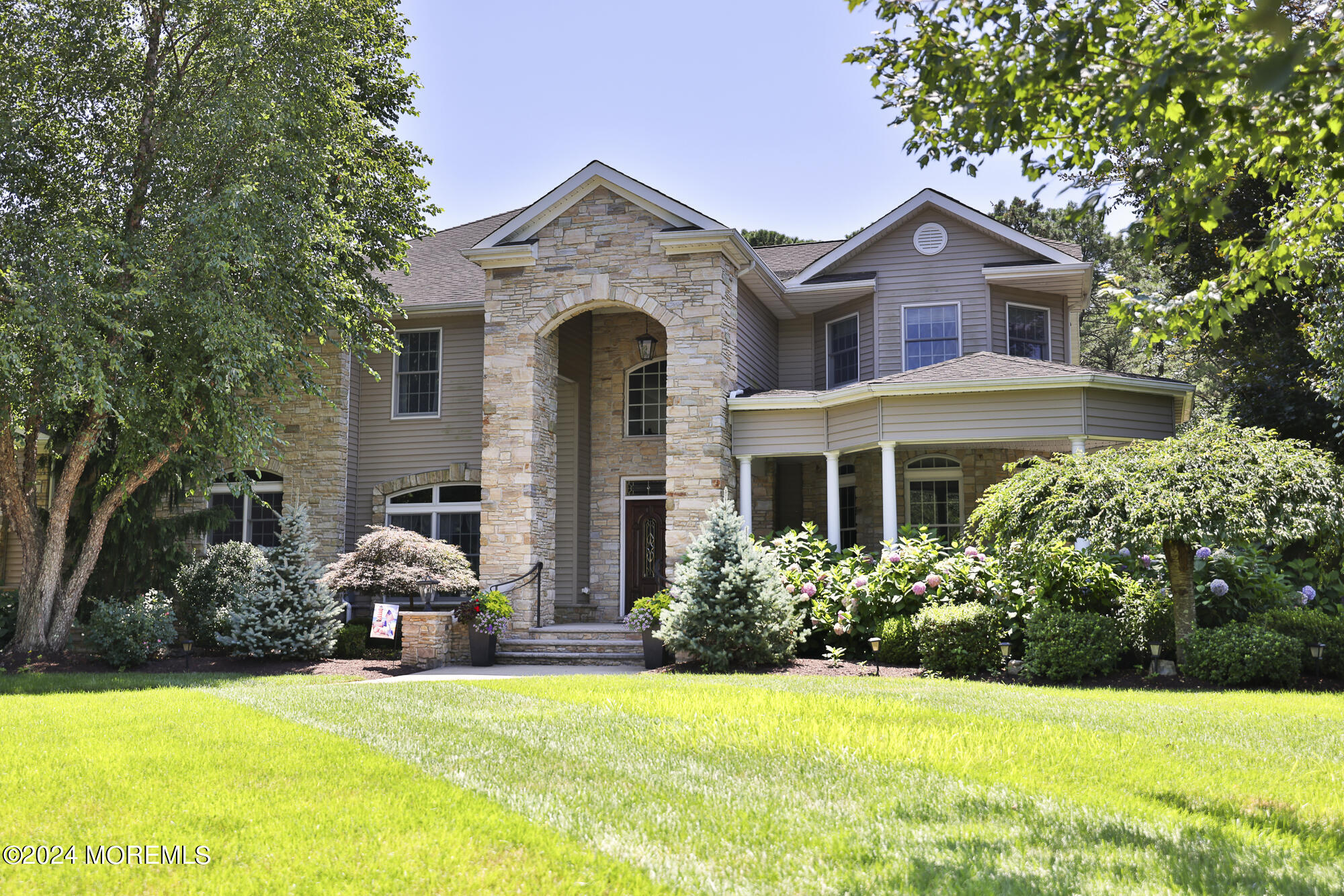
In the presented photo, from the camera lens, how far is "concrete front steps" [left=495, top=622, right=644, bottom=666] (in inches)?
556

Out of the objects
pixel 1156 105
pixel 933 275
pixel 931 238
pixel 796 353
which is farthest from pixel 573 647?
pixel 1156 105

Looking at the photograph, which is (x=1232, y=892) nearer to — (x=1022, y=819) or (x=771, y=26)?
(x=1022, y=819)

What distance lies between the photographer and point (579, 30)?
10320 millimetres

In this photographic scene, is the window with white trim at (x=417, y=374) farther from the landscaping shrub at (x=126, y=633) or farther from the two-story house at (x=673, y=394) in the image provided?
the landscaping shrub at (x=126, y=633)

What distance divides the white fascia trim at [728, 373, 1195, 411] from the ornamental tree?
2756 mm

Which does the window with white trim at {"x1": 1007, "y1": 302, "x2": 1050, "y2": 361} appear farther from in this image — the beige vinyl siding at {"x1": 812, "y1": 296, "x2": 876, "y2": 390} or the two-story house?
the beige vinyl siding at {"x1": 812, "y1": 296, "x2": 876, "y2": 390}

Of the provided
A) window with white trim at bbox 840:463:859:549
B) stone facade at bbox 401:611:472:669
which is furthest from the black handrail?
window with white trim at bbox 840:463:859:549

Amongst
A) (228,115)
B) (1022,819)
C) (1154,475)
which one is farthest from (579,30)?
(1022,819)

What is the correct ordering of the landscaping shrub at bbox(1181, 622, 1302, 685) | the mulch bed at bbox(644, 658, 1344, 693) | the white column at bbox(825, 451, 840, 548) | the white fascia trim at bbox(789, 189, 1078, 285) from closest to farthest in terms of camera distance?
the landscaping shrub at bbox(1181, 622, 1302, 685)
the mulch bed at bbox(644, 658, 1344, 693)
the white column at bbox(825, 451, 840, 548)
the white fascia trim at bbox(789, 189, 1078, 285)

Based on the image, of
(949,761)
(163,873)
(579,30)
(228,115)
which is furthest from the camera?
(228,115)

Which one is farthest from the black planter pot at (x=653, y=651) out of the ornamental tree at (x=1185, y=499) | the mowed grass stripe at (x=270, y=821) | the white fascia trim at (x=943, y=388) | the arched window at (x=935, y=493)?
the mowed grass stripe at (x=270, y=821)

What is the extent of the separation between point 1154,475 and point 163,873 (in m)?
9.74

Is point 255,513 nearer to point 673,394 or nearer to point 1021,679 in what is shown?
point 673,394

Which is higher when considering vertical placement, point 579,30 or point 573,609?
point 579,30
